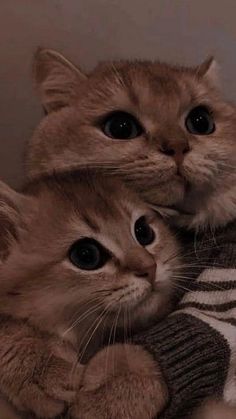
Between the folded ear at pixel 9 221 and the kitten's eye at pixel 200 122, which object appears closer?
the folded ear at pixel 9 221

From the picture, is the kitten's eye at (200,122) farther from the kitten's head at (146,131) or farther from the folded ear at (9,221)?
the folded ear at (9,221)

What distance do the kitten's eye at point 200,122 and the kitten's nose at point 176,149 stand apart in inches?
3.8

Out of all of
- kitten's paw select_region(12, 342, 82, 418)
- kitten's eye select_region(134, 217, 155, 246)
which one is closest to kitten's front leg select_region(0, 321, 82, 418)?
kitten's paw select_region(12, 342, 82, 418)

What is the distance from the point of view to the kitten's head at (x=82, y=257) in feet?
3.06

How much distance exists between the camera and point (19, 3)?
1.57 m

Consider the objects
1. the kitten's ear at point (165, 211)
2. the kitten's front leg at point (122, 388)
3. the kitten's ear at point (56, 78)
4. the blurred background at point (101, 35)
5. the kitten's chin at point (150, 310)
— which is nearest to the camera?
the kitten's front leg at point (122, 388)

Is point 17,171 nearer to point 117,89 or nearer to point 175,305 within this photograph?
point 117,89

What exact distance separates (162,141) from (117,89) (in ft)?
0.54

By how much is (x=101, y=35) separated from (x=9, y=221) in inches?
29.7

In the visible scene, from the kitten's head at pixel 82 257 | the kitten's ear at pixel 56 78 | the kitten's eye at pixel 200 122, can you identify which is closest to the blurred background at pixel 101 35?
the kitten's ear at pixel 56 78

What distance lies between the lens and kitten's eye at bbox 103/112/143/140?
111 cm

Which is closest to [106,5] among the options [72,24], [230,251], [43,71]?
[72,24]

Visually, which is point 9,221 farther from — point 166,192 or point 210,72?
point 210,72

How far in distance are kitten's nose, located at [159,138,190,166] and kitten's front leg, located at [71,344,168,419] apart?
0.30 metres
